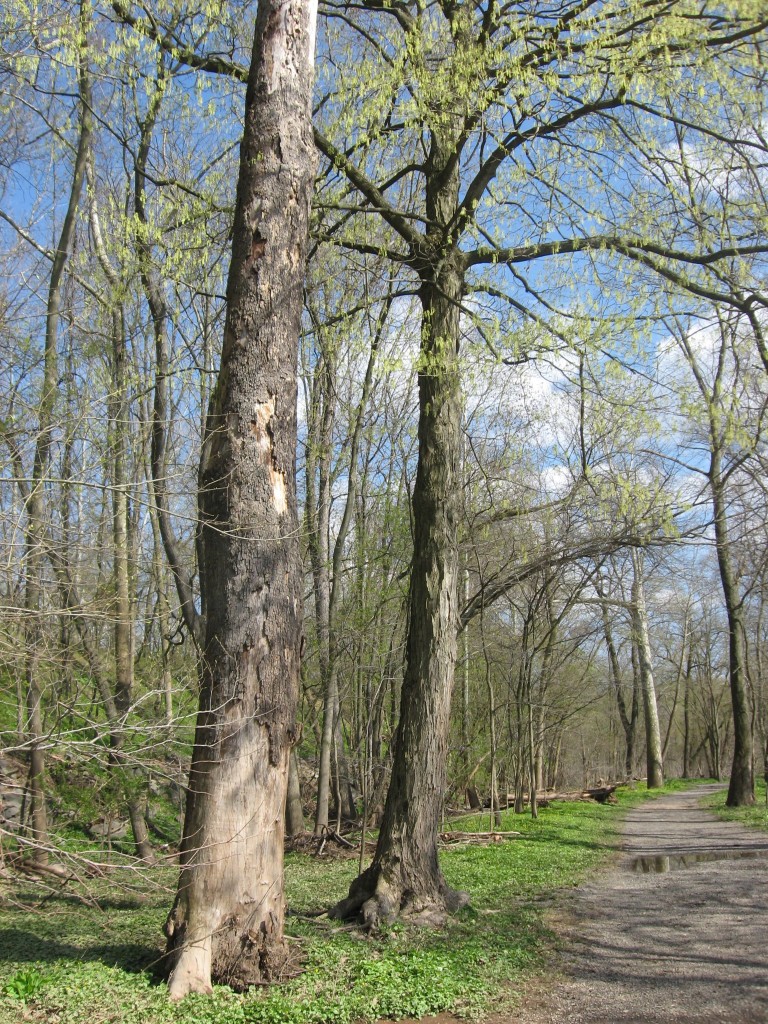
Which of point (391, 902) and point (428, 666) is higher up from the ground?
point (428, 666)

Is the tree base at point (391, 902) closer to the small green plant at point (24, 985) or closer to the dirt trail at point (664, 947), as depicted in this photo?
the dirt trail at point (664, 947)

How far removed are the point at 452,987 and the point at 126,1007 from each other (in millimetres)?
1935

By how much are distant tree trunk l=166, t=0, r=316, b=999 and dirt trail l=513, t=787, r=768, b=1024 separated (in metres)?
Answer: 1.78

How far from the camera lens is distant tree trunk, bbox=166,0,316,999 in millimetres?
4641

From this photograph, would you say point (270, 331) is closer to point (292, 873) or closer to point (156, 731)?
point (156, 731)

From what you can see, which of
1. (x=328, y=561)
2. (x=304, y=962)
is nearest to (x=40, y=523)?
(x=304, y=962)

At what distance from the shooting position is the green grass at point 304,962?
423 centimetres

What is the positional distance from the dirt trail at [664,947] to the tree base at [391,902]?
1.00 metres

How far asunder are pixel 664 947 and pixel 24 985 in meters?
4.31

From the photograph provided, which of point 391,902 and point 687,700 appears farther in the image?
point 687,700

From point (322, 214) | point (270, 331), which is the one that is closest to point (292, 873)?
point (270, 331)

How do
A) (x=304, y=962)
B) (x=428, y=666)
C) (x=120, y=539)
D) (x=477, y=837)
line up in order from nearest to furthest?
(x=304, y=962) < (x=428, y=666) < (x=120, y=539) < (x=477, y=837)

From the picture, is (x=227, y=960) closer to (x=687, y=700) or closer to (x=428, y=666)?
(x=428, y=666)

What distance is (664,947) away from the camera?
5.60 m
